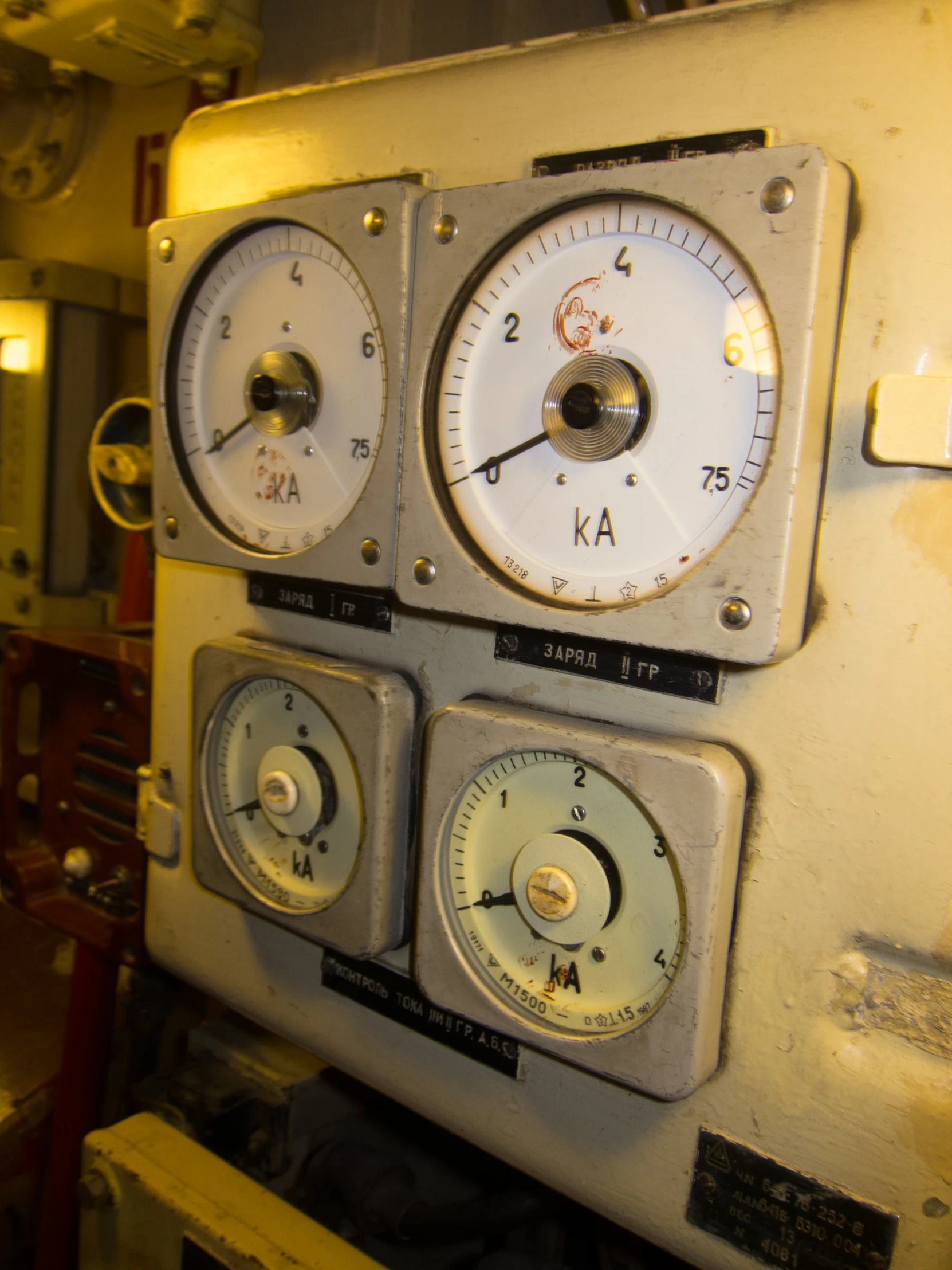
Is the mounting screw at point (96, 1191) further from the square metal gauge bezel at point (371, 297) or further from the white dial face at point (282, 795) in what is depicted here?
the square metal gauge bezel at point (371, 297)

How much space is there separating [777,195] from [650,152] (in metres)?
0.15

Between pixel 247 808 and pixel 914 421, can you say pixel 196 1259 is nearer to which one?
pixel 247 808

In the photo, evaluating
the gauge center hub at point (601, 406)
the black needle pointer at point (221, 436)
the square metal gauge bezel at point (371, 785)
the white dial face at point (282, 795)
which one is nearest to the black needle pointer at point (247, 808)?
the white dial face at point (282, 795)

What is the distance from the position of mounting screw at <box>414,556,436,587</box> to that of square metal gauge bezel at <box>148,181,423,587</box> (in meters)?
0.03

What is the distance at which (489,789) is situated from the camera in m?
0.76

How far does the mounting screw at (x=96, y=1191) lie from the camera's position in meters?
0.96

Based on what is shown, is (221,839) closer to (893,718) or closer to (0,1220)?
(893,718)

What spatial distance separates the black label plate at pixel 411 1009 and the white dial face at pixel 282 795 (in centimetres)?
9

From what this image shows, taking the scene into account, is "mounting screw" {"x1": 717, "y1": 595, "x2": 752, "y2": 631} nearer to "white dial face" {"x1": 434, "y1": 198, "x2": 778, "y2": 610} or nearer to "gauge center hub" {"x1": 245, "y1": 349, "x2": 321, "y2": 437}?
"white dial face" {"x1": 434, "y1": 198, "x2": 778, "y2": 610}

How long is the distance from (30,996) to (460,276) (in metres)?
1.39

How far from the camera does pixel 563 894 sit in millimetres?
709

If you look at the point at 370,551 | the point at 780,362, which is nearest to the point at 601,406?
the point at 780,362

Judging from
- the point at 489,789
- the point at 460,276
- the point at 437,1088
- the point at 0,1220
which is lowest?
the point at 0,1220

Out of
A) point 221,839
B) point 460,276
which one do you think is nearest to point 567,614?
point 460,276
